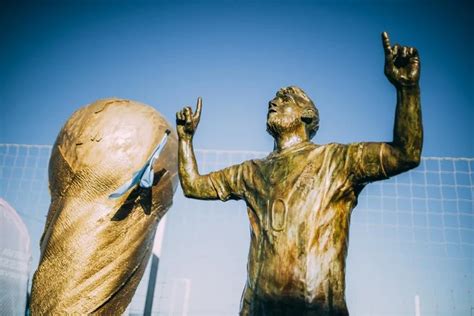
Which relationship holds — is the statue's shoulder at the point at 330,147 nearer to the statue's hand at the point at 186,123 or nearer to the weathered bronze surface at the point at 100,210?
the statue's hand at the point at 186,123

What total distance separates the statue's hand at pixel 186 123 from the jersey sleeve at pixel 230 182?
311mm

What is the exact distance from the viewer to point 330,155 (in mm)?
1967

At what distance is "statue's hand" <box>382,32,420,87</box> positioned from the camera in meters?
1.67

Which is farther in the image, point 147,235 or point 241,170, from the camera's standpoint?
point 147,235

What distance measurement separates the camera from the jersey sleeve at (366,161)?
1.76 meters

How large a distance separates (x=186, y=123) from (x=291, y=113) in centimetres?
64

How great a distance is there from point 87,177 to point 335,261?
1.88 metres

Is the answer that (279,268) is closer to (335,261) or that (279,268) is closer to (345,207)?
(335,261)

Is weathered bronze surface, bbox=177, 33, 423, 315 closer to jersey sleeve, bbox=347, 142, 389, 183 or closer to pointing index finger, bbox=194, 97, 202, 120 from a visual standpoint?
jersey sleeve, bbox=347, 142, 389, 183

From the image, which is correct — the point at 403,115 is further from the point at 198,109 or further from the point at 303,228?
the point at 198,109

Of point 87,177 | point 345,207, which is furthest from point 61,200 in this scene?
point 345,207

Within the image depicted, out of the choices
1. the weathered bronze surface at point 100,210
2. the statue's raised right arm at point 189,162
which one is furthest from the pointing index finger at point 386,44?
the weathered bronze surface at point 100,210

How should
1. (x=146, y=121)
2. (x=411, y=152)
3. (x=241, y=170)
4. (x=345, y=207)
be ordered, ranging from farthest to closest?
(x=146, y=121) < (x=241, y=170) < (x=345, y=207) < (x=411, y=152)

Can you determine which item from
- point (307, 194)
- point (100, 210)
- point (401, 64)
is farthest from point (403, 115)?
point (100, 210)
